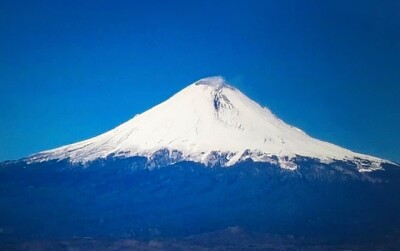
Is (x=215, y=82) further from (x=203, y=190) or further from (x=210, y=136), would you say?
(x=203, y=190)

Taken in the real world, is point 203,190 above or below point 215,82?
below

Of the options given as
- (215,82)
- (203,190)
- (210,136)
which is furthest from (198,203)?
(215,82)

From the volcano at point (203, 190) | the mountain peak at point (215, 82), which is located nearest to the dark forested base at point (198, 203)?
the volcano at point (203, 190)

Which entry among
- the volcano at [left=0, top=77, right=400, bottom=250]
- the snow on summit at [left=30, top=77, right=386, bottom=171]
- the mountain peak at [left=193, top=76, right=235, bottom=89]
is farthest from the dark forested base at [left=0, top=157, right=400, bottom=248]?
the mountain peak at [left=193, top=76, right=235, bottom=89]

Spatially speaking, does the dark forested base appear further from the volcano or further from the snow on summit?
the snow on summit

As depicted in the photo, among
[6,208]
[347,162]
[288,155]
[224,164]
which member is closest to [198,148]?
[224,164]

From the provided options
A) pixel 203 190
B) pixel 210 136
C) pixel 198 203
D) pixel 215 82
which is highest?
pixel 215 82

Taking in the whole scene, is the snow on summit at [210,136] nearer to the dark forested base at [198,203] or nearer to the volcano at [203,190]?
the volcano at [203,190]

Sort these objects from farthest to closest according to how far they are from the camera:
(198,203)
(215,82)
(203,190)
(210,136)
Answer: (215,82)
(210,136)
(203,190)
(198,203)
